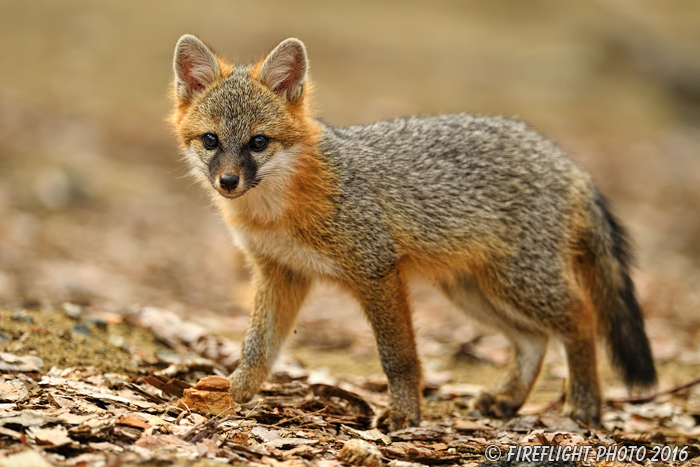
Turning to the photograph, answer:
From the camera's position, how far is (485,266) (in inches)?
279

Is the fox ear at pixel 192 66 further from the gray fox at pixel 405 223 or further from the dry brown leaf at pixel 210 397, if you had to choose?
the dry brown leaf at pixel 210 397

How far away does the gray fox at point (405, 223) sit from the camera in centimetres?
637

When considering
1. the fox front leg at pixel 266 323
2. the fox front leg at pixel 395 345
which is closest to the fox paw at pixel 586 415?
the fox front leg at pixel 395 345

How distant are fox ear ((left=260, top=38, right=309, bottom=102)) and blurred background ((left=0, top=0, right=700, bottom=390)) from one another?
0.92 metres

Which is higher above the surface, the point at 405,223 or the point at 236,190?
the point at 236,190

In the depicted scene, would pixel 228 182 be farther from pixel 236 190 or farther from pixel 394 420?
pixel 394 420

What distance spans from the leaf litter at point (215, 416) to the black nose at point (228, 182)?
1.55m

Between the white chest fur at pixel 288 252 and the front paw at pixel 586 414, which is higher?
the white chest fur at pixel 288 252

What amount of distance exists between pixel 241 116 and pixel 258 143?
10.6 inches

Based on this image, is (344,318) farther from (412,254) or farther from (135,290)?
(412,254)

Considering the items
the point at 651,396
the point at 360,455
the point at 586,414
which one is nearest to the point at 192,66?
the point at 360,455

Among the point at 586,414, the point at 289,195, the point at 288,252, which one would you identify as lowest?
the point at 586,414

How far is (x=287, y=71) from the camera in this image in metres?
6.60

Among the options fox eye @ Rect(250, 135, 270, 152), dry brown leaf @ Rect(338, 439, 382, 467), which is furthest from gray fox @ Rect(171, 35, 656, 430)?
dry brown leaf @ Rect(338, 439, 382, 467)
